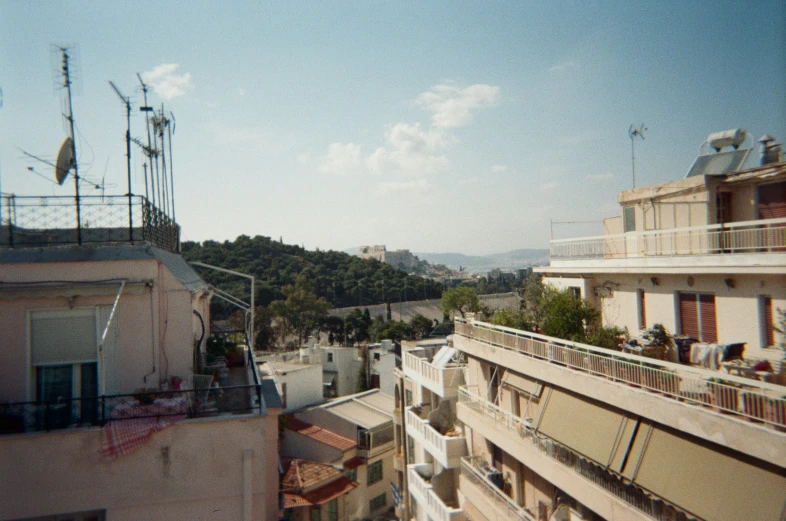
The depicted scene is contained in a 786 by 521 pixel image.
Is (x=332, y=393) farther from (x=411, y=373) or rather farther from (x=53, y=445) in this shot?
(x=53, y=445)

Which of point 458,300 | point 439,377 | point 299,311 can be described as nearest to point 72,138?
point 439,377

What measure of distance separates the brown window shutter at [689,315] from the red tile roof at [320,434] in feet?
61.3

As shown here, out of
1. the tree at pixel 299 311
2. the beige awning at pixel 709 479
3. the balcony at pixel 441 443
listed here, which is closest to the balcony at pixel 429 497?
the balcony at pixel 441 443

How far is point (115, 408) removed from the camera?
20.6 feet

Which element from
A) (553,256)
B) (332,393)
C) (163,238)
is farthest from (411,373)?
(332,393)

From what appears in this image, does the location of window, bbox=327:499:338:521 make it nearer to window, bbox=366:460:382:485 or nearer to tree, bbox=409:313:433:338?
window, bbox=366:460:382:485

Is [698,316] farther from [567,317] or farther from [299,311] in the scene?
[299,311]

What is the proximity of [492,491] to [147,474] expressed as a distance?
9.95 m

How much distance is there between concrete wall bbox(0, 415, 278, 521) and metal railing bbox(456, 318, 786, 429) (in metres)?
6.65

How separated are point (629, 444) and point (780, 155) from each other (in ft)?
26.4

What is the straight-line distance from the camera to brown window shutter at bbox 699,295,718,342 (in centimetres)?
1041

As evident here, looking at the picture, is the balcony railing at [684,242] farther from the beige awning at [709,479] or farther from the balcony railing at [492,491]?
the balcony railing at [492,491]

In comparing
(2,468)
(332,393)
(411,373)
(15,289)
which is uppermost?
(15,289)

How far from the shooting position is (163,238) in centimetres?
937
